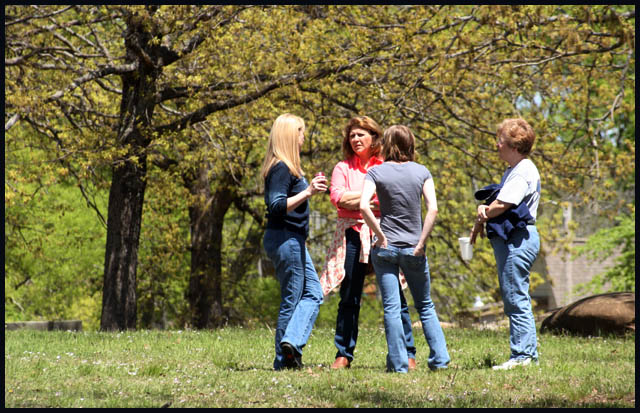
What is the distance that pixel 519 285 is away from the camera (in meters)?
6.52

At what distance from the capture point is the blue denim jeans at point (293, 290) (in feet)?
20.8

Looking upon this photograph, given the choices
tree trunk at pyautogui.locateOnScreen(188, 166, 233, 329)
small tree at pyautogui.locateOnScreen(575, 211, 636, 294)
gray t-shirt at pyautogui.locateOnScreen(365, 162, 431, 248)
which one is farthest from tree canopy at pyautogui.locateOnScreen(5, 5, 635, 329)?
small tree at pyautogui.locateOnScreen(575, 211, 636, 294)

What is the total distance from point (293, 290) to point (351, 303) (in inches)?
21.5

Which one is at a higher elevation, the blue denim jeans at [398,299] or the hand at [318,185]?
the hand at [318,185]

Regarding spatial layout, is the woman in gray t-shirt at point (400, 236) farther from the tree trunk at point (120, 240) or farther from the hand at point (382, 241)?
the tree trunk at point (120, 240)

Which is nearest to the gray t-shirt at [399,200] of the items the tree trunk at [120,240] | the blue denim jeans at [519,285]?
the blue denim jeans at [519,285]

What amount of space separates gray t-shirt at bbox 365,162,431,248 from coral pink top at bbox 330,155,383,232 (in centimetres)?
38

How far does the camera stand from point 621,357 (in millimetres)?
7477

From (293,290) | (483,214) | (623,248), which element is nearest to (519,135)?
(483,214)

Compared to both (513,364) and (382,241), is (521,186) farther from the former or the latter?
(513,364)

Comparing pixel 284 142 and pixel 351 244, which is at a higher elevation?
pixel 284 142

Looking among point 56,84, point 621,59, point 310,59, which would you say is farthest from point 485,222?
point 621,59

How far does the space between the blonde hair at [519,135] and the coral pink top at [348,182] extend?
115 centimetres

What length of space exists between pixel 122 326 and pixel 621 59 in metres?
11.9
